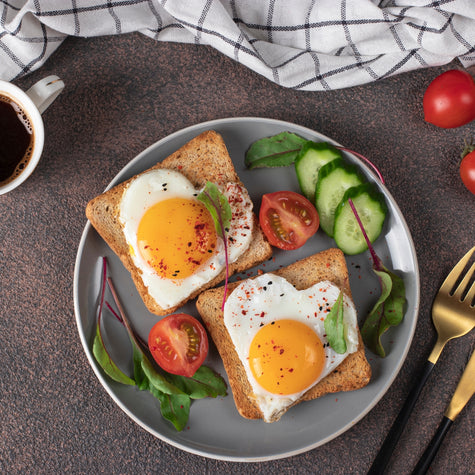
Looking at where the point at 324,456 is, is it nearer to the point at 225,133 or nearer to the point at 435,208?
the point at 435,208

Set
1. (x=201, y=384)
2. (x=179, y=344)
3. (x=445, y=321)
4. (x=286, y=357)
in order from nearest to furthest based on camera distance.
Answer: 1. (x=286, y=357)
2. (x=179, y=344)
3. (x=201, y=384)
4. (x=445, y=321)

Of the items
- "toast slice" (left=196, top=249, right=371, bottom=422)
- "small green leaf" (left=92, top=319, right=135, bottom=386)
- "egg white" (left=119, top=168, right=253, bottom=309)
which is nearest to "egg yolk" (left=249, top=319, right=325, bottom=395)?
"toast slice" (left=196, top=249, right=371, bottom=422)

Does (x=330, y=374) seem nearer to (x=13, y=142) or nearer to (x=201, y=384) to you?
(x=201, y=384)

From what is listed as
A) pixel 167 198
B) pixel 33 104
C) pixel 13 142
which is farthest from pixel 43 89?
pixel 167 198

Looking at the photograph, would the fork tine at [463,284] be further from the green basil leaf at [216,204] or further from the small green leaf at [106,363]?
the small green leaf at [106,363]

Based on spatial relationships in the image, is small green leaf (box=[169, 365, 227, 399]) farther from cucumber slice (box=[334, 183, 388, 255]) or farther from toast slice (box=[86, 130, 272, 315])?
cucumber slice (box=[334, 183, 388, 255])
